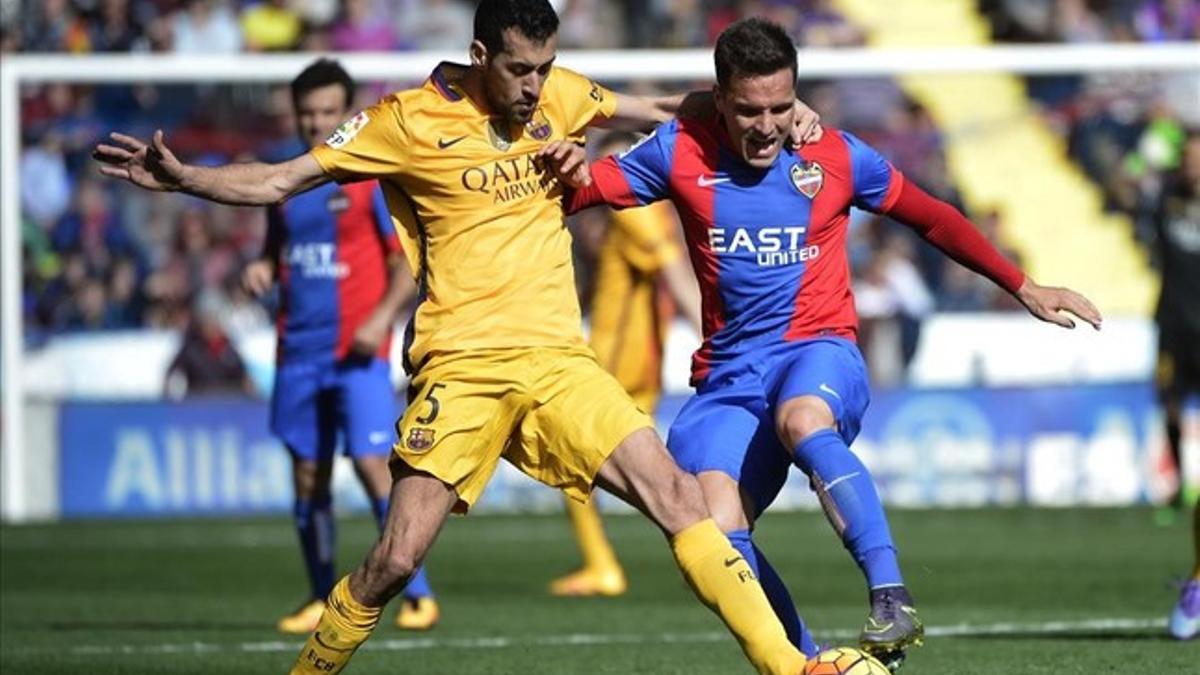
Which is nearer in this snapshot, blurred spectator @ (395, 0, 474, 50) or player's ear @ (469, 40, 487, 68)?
player's ear @ (469, 40, 487, 68)

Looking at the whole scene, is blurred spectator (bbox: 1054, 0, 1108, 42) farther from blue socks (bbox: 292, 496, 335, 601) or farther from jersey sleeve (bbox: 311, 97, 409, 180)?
jersey sleeve (bbox: 311, 97, 409, 180)

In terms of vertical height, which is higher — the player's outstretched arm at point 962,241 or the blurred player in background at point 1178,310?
the player's outstretched arm at point 962,241

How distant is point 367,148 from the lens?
7285mm

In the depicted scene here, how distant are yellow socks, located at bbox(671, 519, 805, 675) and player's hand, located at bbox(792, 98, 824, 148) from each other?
4.56 ft

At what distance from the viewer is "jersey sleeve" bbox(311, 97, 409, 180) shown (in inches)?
286

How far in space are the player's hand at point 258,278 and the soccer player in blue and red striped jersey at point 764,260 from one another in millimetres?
3611

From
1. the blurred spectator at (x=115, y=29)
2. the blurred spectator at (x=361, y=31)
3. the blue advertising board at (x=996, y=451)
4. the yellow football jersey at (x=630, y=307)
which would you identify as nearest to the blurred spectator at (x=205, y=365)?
the blue advertising board at (x=996, y=451)

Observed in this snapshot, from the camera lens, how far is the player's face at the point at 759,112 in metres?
7.32

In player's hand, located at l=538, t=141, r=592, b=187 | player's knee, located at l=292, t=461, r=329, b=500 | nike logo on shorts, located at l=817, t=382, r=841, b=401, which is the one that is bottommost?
player's knee, located at l=292, t=461, r=329, b=500

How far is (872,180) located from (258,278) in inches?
161

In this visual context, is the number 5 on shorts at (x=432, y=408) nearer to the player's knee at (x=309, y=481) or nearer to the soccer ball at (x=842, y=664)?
the soccer ball at (x=842, y=664)

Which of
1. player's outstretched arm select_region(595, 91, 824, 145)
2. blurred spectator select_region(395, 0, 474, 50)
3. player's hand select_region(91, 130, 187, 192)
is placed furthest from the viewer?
blurred spectator select_region(395, 0, 474, 50)

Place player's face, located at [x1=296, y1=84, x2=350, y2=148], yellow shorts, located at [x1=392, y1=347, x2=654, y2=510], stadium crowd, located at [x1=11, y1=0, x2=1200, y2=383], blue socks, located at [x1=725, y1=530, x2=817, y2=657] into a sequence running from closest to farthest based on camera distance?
yellow shorts, located at [x1=392, y1=347, x2=654, y2=510] → blue socks, located at [x1=725, y1=530, x2=817, y2=657] → player's face, located at [x1=296, y1=84, x2=350, y2=148] → stadium crowd, located at [x1=11, y1=0, x2=1200, y2=383]

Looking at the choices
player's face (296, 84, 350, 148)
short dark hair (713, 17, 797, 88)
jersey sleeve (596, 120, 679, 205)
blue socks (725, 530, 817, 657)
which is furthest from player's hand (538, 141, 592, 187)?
player's face (296, 84, 350, 148)
